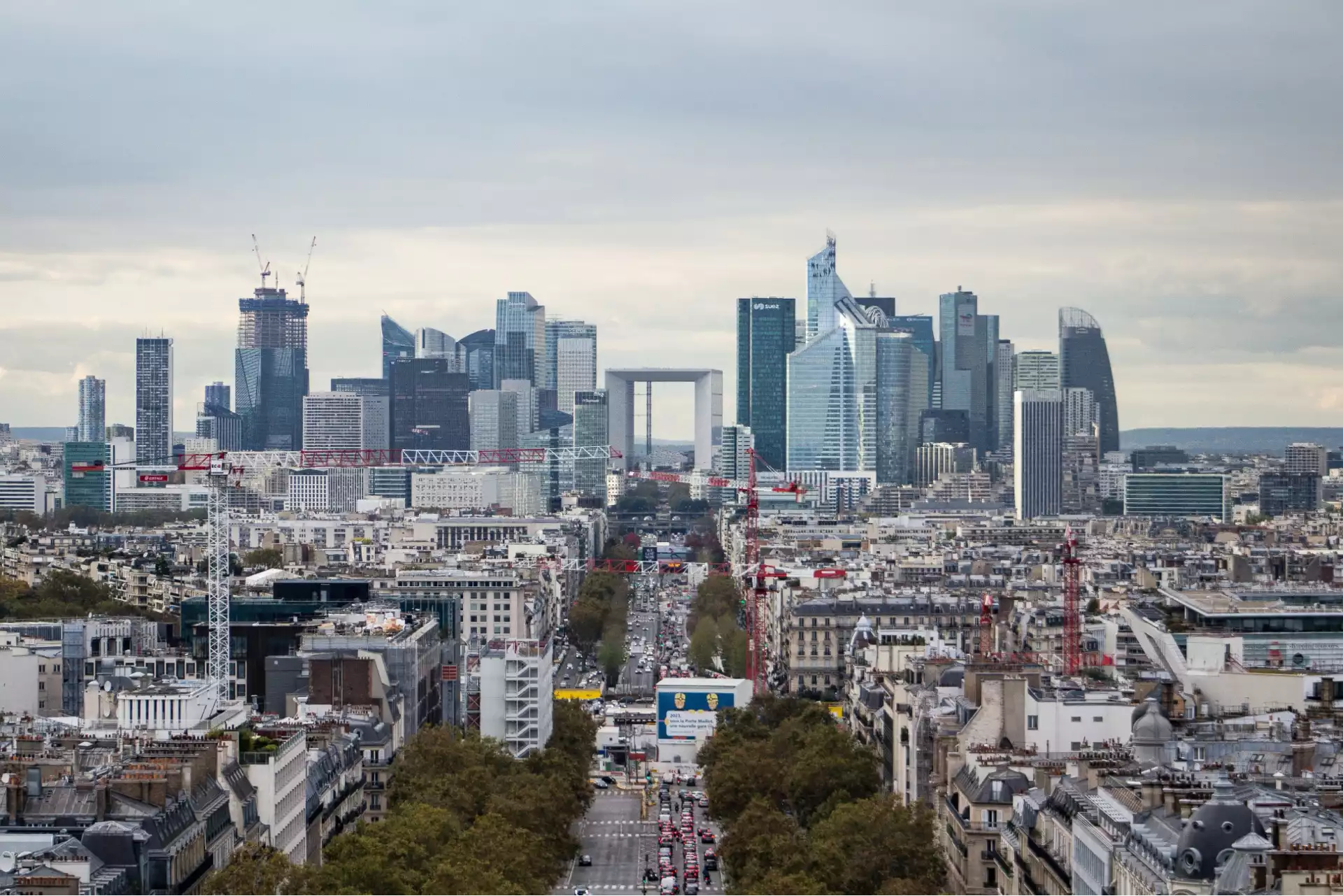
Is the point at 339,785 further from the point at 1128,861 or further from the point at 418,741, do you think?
the point at 1128,861

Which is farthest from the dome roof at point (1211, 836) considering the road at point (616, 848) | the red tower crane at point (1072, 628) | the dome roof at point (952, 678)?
the red tower crane at point (1072, 628)

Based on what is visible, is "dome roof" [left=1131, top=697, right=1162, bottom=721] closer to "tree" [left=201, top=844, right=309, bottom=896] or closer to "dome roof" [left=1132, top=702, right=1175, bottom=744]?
"dome roof" [left=1132, top=702, right=1175, bottom=744]

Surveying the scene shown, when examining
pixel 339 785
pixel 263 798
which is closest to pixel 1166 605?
pixel 339 785

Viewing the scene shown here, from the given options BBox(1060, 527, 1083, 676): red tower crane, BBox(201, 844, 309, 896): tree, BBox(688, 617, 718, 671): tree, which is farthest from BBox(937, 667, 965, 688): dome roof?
BBox(688, 617, 718, 671): tree

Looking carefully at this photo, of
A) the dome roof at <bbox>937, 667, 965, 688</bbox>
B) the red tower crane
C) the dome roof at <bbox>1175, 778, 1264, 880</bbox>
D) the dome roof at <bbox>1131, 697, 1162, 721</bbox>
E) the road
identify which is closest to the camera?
the dome roof at <bbox>1175, 778, 1264, 880</bbox>

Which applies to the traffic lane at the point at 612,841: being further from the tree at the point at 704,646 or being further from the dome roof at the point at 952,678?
the tree at the point at 704,646

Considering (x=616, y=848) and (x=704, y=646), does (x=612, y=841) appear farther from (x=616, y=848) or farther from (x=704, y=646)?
(x=704, y=646)
